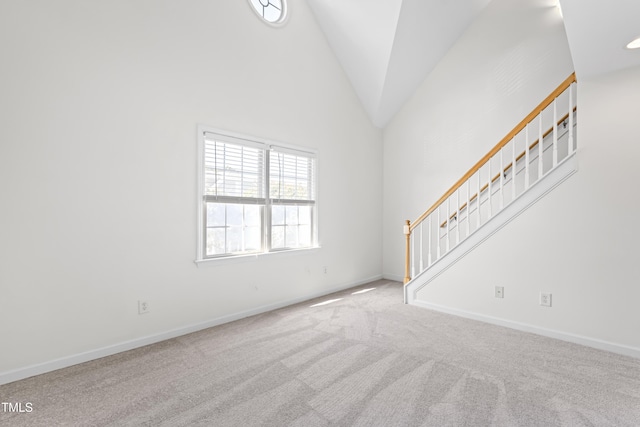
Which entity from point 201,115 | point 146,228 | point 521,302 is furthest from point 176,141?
point 521,302

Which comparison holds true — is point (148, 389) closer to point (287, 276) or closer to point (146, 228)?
point (146, 228)

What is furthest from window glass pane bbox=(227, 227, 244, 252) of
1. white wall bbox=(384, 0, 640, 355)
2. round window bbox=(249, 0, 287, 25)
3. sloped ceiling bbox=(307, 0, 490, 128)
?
sloped ceiling bbox=(307, 0, 490, 128)

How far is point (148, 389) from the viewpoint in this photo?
6.84ft

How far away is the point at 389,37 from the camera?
159 inches

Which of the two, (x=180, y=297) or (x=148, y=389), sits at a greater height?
(x=180, y=297)

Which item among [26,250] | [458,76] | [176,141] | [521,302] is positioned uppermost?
[458,76]

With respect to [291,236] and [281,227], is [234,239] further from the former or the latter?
[291,236]

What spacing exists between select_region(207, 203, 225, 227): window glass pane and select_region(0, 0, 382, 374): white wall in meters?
0.20

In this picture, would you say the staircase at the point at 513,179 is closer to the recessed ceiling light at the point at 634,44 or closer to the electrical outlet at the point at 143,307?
the recessed ceiling light at the point at 634,44

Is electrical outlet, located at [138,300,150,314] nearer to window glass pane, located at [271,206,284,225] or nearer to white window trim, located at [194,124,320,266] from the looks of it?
white window trim, located at [194,124,320,266]

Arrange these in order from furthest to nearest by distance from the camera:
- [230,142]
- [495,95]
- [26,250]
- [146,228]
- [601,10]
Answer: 1. [495,95]
2. [230,142]
3. [146,228]
4. [26,250]
5. [601,10]

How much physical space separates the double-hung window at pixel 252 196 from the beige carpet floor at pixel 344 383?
1022 mm

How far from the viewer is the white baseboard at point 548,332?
2.54 meters

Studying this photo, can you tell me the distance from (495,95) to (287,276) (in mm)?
3768
